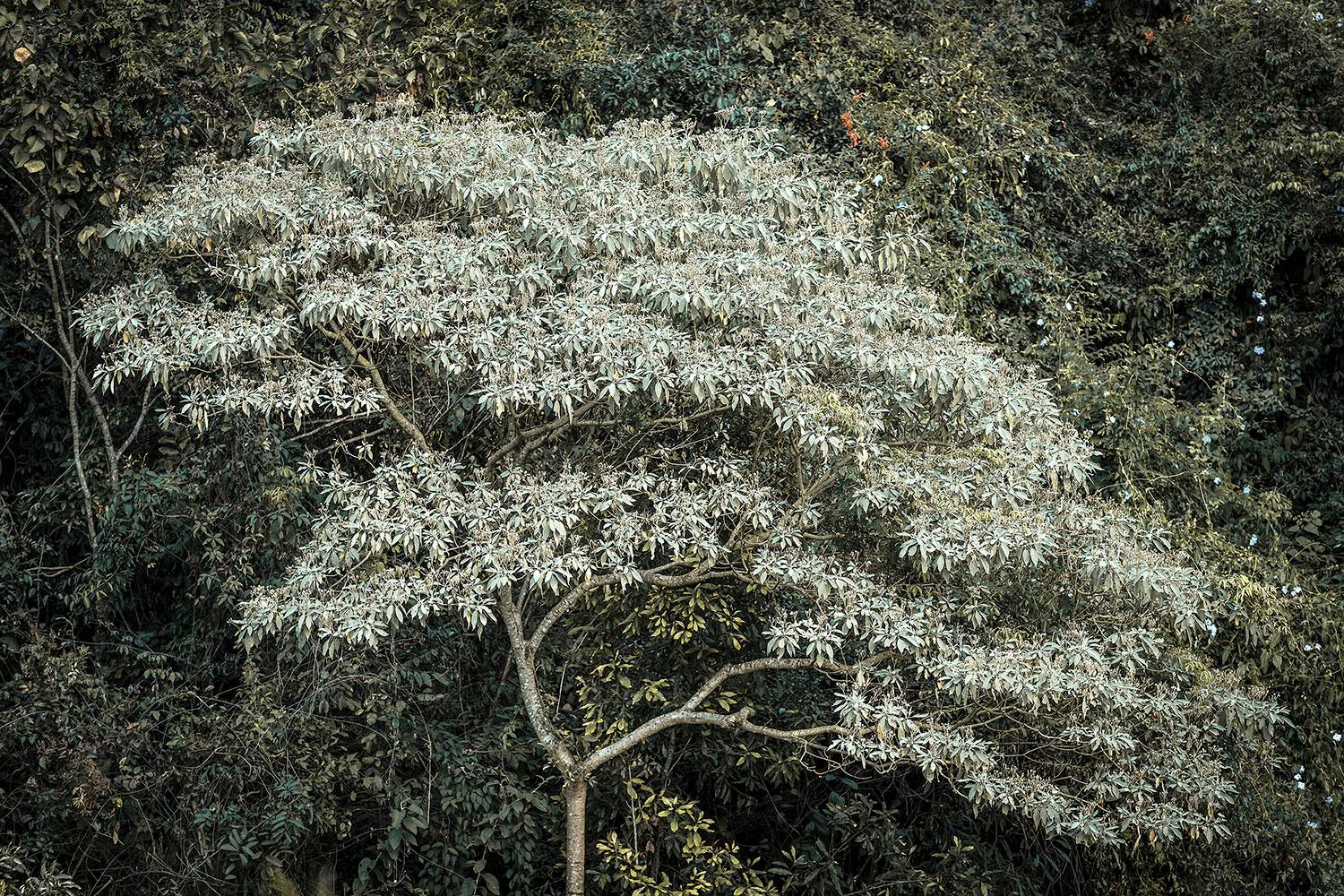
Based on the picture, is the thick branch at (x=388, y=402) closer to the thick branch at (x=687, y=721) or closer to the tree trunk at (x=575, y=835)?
the thick branch at (x=687, y=721)

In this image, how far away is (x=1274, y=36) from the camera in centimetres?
959

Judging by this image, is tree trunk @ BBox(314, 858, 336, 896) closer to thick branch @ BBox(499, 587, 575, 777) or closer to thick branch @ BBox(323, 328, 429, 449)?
thick branch @ BBox(499, 587, 575, 777)

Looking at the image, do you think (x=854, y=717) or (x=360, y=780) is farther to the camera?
(x=360, y=780)

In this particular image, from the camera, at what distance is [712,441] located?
17.6 ft

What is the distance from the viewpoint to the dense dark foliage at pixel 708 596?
19.8 ft

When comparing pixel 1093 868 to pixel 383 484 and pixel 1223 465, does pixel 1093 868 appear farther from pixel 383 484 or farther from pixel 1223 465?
pixel 383 484

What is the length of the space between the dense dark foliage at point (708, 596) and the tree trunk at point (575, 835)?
13.6 inches

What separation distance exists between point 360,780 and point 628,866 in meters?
1.46

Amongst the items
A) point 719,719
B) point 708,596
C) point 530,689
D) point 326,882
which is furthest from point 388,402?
point 326,882

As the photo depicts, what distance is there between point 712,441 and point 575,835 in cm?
186

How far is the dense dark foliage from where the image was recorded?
238 inches

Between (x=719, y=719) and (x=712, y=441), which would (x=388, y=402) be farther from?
(x=719, y=719)

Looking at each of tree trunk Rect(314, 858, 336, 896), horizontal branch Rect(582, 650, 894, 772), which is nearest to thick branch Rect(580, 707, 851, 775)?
horizontal branch Rect(582, 650, 894, 772)

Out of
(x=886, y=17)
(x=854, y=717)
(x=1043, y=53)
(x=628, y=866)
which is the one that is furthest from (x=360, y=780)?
(x=1043, y=53)
